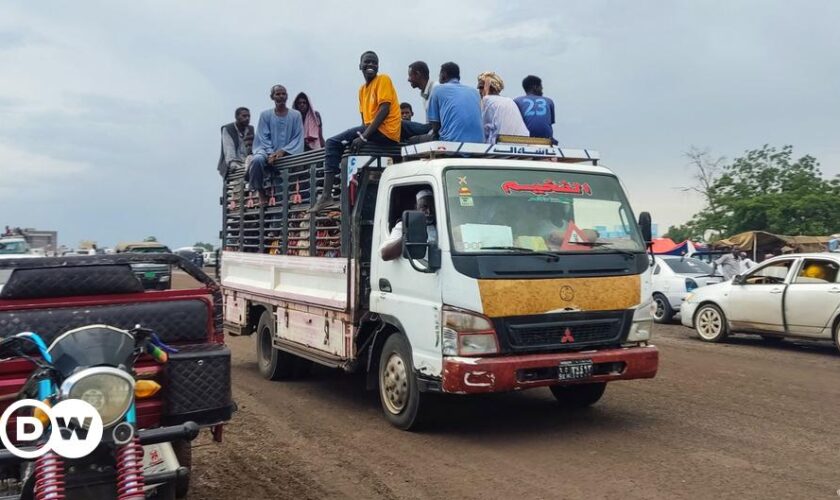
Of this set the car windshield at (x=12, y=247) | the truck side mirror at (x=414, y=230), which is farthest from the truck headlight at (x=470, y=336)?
the car windshield at (x=12, y=247)

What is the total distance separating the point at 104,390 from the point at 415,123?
217 inches

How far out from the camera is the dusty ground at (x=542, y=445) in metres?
5.14

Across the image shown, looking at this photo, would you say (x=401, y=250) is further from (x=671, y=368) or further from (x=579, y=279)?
(x=671, y=368)

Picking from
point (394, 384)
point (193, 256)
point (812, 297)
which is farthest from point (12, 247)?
point (812, 297)

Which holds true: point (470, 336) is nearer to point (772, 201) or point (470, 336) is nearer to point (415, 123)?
point (415, 123)

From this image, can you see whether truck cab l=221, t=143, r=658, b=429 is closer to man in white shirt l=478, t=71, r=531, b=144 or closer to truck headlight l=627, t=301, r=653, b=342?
truck headlight l=627, t=301, r=653, b=342

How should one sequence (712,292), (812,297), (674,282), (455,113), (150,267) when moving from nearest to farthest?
(455,113) → (812,297) → (712,292) → (674,282) → (150,267)

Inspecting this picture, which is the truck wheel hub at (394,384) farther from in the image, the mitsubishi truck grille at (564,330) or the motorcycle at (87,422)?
the motorcycle at (87,422)

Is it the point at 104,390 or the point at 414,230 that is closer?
the point at 104,390

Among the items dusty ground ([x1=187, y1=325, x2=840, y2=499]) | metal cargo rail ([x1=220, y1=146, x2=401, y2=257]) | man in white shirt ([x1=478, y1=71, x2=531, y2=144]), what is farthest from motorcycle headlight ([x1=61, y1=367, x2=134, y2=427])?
man in white shirt ([x1=478, y1=71, x2=531, y2=144])

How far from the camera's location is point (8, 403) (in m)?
3.84

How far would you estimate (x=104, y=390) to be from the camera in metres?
3.30

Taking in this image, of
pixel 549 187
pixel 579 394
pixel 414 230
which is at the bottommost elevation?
pixel 579 394

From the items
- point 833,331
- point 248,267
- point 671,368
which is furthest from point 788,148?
point 248,267
